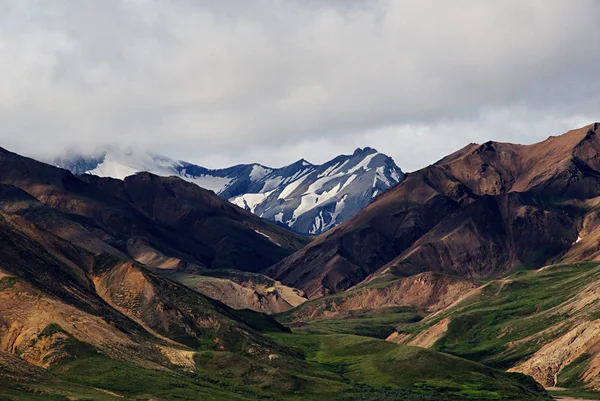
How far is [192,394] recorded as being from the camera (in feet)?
623

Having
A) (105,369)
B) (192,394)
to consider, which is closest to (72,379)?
(105,369)

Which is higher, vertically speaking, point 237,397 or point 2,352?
point 2,352

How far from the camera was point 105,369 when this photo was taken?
19825cm

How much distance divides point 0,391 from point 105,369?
4059cm

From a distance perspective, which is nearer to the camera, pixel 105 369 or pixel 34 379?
pixel 34 379

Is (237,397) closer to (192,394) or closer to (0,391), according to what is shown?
(192,394)

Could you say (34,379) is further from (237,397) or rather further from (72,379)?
(237,397)

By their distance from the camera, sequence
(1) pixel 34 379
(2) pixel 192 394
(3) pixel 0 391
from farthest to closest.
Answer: (2) pixel 192 394 < (1) pixel 34 379 < (3) pixel 0 391

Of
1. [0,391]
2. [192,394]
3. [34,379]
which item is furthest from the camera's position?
[192,394]

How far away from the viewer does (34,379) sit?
175m

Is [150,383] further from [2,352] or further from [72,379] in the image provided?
[2,352]

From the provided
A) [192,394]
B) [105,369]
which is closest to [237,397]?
[192,394]

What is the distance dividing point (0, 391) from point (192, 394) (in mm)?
42389

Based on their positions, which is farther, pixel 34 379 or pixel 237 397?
pixel 237 397
